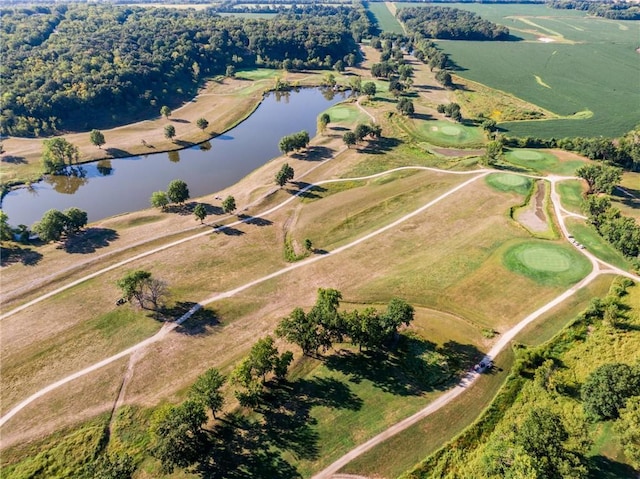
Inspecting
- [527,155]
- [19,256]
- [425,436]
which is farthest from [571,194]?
[19,256]

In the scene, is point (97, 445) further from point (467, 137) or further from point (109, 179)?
point (467, 137)

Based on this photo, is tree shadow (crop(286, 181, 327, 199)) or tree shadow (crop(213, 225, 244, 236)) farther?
tree shadow (crop(286, 181, 327, 199))

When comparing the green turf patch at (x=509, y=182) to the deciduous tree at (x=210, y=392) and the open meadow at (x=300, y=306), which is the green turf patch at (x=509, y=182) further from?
the deciduous tree at (x=210, y=392)

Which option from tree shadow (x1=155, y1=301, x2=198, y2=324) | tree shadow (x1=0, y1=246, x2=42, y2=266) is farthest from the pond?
tree shadow (x1=155, y1=301, x2=198, y2=324)

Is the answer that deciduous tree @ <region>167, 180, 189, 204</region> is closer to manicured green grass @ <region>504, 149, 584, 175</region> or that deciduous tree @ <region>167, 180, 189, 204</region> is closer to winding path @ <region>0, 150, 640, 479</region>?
winding path @ <region>0, 150, 640, 479</region>

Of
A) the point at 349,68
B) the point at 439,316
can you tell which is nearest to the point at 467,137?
the point at 439,316

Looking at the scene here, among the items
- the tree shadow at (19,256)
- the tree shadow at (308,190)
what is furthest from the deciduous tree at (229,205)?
the tree shadow at (19,256)

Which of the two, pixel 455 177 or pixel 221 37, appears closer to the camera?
pixel 455 177
